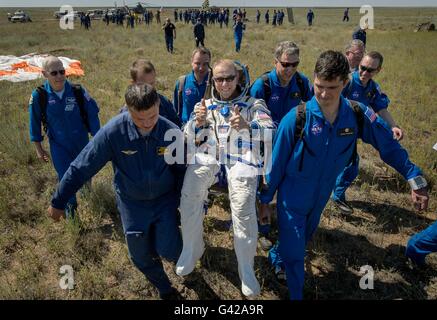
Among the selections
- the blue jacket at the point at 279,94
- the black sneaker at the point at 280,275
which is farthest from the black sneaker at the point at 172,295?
the blue jacket at the point at 279,94

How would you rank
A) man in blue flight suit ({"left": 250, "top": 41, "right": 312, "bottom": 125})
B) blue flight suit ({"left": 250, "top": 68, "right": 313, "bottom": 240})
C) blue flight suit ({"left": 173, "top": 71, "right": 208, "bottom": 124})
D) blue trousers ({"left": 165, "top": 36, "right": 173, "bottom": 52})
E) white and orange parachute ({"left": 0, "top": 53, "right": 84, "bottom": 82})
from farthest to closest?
blue trousers ({"left": 165, "top": 36, "right": 173, "bottom": 52}) < white and orange parachute ({"left": 0, "top": 53, "right": 84, "bottom": 82}) < blue flight suit ({"left": 173, "top": 71, "right": 208, "bottom": 124}) < blue flight suit ({"left": 250, "top": 68, "right": 313, "bottom": 240}) < man in blue flight suit ({"left": 250, "top": 41, "right": 312, "bottom": 125})

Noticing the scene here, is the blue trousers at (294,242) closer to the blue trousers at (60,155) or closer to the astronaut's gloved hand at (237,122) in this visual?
the astronaut's gloved hand at (237,122)

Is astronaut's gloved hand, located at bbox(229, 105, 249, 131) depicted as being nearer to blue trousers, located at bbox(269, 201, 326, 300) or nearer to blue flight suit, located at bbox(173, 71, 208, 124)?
blue trousers, located at bbox(269, 201, 326, 300)

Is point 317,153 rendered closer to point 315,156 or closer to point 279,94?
point 315,156

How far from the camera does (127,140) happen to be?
8.53ft

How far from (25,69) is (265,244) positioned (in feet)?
44.2

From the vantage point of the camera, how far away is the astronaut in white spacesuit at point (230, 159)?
2.76 m

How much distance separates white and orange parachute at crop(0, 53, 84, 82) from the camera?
41.3 ft

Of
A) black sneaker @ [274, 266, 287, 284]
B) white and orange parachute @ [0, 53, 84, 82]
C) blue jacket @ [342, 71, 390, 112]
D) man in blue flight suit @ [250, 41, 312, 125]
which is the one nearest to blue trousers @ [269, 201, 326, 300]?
black sneaker @ [274, 266, 287, 284]

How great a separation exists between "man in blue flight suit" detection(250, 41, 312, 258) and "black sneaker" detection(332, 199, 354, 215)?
126cm

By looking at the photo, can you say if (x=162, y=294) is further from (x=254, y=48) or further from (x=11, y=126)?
(x=254, y=48)

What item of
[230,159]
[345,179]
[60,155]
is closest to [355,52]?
[345,179]

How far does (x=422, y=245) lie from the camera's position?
11.4 ft

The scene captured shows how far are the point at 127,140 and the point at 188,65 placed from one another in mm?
13446
